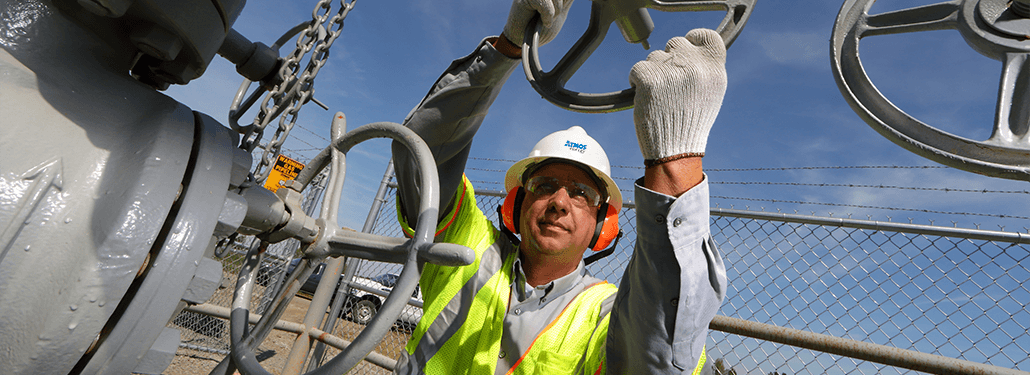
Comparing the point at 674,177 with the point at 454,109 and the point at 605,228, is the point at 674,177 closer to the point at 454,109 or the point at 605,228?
the point at 454,109

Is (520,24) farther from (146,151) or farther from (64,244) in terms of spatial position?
(64,244)

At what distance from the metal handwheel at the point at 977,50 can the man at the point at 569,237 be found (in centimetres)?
38

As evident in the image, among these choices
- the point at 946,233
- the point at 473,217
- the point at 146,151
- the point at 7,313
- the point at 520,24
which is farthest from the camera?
the point at 473,217

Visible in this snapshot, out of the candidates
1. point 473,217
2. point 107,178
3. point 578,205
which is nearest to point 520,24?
point 578,205

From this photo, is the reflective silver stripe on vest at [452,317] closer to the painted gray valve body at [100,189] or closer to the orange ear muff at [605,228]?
the orange ear muff at [605,228]

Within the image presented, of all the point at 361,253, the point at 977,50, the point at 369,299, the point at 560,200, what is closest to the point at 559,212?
the point at 560,200

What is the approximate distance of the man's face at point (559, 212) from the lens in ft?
7.29

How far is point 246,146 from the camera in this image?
44.3 inches

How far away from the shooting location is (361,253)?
112cm

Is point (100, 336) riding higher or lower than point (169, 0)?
lower

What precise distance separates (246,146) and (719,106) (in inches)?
49.1

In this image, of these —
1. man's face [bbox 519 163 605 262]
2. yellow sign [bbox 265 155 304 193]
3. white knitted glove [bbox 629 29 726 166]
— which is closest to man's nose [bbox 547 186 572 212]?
man's face [bbox 519 163 605 262]

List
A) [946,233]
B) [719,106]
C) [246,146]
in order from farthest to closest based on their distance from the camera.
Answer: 1. [946,233]
2. [719,106]
3. [246,146]

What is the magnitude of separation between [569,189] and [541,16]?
0.96 m
